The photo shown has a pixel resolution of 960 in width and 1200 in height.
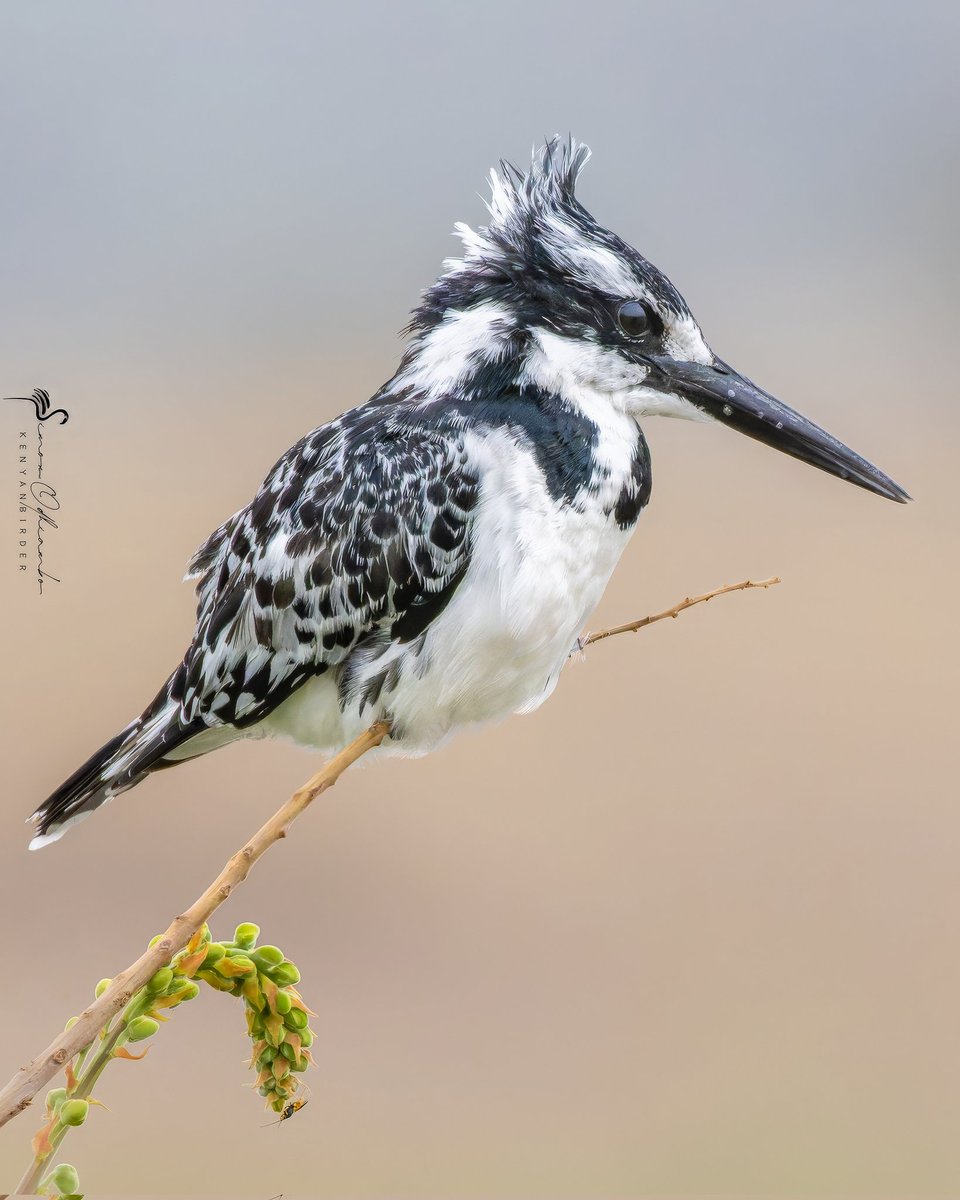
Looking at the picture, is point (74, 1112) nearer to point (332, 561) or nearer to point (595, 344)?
point (332, 561)

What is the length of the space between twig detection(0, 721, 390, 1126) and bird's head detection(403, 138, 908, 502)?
452 mm

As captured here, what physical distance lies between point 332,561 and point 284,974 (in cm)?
44

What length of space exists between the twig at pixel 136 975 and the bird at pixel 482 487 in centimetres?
35

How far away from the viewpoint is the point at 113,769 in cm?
107

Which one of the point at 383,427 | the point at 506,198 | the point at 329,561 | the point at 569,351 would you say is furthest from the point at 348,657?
the point at 506,198

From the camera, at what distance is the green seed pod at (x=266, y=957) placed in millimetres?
597

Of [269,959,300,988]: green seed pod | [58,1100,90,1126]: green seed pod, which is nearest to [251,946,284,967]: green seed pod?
[269,959,300,988]: green seed pod

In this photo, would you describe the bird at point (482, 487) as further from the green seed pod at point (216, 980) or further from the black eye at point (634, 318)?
the green seed pod at point (216, 980)

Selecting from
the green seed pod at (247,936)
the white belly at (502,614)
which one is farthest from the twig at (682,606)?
the green seed pod at (247,936)

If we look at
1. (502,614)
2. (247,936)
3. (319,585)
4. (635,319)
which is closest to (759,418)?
(635,319)

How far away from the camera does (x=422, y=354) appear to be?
3.40 ft

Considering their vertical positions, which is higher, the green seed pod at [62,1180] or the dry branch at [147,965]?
the dry branch at [147,965]

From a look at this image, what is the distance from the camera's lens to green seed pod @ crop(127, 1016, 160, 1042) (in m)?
0.52

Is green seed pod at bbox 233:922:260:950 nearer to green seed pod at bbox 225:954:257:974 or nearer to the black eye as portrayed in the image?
green seed pod at bbox 225:954:257:974
